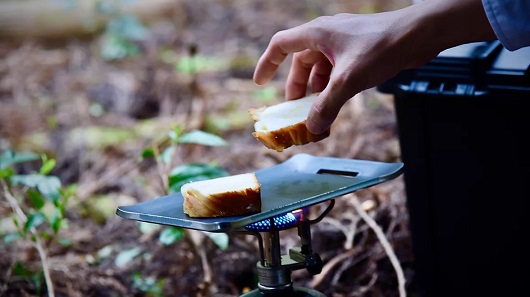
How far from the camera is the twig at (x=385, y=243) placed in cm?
221

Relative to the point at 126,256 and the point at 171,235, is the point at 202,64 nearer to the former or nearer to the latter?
the point at 126,256

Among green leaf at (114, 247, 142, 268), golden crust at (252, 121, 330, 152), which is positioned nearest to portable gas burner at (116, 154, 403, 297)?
golden crust at (252, 121, 330, 152)

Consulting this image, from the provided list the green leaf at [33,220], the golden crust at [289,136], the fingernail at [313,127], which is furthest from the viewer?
the green leaf at [33,220]

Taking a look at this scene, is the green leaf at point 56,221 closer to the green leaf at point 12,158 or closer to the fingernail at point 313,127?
Result: the green leaf at point 12,158

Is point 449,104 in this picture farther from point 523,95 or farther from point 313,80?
point 313,80

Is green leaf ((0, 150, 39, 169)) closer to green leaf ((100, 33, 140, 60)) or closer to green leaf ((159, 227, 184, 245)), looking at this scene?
green leaf ((159, 227, 184, 245))

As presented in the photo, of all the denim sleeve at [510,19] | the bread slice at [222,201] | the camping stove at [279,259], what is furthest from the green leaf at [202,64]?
the denim sleeve at [510,19]

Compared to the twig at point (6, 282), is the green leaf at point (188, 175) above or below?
above

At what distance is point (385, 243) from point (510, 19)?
1.08 m

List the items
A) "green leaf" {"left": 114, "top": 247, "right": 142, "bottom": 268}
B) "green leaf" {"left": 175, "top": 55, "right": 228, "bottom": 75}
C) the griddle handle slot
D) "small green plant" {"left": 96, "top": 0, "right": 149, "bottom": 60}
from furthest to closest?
"green leaf" {"left": 175, "top": 55, "right": 228, "bottom": 75} < "small green plant" {"left": 96, "top": 0, "right": 149, "bottom": 60} < "green leaf" {"left": 114, "top": 247, "right": 142, "bottom": 268} < the griddle handle slot

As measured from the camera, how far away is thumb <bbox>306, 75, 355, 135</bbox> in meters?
1.53

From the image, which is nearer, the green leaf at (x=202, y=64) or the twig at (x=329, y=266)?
the twig at (x=329, y=266)

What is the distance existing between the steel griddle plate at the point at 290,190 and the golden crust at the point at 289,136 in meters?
0.10

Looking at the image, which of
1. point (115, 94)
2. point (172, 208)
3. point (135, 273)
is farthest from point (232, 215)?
point (115, 94)
